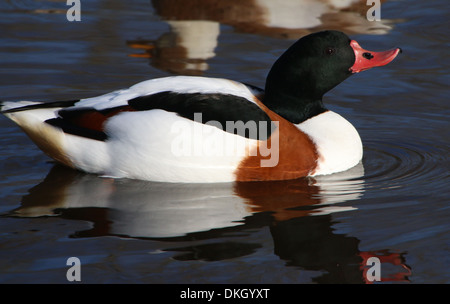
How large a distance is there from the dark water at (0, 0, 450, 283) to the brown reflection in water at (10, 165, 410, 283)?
1 cm

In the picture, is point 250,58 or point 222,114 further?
point 250,58

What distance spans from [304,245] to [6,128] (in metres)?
3.53

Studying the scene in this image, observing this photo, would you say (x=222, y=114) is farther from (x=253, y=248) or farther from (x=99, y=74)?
(x=99, y=74)

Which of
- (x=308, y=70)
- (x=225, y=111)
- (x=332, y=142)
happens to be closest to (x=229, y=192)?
(x=225, y=111)

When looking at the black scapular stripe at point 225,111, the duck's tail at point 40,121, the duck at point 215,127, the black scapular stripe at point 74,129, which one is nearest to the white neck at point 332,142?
the duck at point 215,127

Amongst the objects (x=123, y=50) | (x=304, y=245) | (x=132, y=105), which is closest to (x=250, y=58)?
(x=123, y=50)

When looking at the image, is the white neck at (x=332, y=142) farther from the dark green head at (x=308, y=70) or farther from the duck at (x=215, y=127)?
the dark green head at (x=308, y=70)

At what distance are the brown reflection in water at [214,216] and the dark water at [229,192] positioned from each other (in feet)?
0.04

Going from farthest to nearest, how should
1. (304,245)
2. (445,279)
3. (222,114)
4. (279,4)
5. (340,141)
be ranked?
(279,4)
(340,141)
(222,114)
(304,245)
(445,279)

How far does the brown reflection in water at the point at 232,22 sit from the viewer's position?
395 inches

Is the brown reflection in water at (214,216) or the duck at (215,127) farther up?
the duck at (215,127)

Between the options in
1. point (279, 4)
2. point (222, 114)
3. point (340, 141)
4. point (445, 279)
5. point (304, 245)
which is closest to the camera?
point (445, 279)

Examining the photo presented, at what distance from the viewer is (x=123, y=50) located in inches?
397

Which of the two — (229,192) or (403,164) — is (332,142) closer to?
(403,164)
